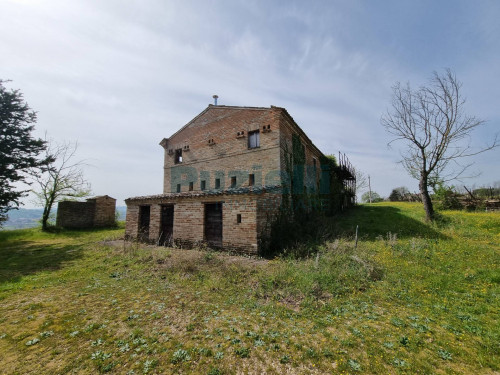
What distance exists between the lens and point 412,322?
157 inches

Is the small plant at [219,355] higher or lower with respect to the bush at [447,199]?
lower

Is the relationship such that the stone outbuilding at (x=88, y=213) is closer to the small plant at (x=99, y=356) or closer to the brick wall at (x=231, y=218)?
the brick wall at (x=231, y=218)

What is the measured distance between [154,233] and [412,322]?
12.6 metres

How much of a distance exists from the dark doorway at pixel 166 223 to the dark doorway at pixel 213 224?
3.06 meters

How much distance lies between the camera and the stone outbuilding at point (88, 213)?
69.3 ft

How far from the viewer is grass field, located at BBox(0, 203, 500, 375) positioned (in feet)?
10.1

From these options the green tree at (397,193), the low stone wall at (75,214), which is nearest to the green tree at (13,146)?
the low stone wall at (75,214)

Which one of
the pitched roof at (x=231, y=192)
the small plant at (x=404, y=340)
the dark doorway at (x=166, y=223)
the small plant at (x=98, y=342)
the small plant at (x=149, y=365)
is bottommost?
the small plant at (x=98, y=342)

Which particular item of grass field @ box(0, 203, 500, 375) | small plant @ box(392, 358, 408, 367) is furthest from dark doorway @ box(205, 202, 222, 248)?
small plant @ box(392, 358, 408, 367)

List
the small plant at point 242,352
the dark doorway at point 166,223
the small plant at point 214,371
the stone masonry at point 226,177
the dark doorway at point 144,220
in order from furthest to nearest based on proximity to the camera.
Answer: the dark doorway at point 144,220, the dark doorway at point 166,223, the stone masonry at point 226,177, the small plant at point 242,352, the small plant at point 214,371

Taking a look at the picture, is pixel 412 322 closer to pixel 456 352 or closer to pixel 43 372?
pixel 456 352

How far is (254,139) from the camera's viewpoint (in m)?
14.0

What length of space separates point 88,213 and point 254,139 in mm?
20445

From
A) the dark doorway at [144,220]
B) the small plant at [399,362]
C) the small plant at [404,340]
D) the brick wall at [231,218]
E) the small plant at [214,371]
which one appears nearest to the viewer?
the small plant at [214,371]
